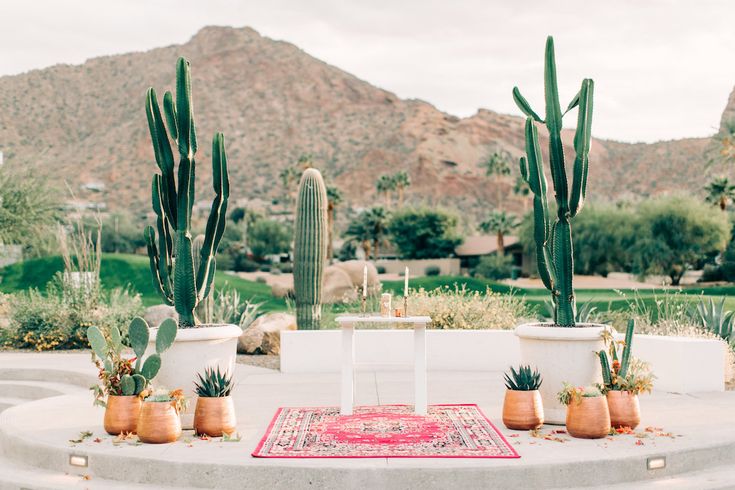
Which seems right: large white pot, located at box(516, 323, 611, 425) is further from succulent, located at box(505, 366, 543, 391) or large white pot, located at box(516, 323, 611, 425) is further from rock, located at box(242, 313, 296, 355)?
rock, located at box(242, 313, 296, 355)

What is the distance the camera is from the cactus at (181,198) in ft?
24.3

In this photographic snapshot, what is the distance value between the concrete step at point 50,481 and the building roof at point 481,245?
57462mm

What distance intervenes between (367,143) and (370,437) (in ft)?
320

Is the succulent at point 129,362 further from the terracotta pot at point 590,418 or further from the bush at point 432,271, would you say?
the bush at point 432,271

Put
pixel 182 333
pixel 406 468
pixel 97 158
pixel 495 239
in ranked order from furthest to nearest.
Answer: pixel 97 158, pixel 495 239, pixel 182 333, pixel 406 468

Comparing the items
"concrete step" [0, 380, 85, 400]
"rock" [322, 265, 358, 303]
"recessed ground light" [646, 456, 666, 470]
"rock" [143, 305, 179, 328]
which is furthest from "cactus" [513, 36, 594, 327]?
"rock" [322, 265, 358, 303]

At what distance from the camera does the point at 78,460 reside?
617cm

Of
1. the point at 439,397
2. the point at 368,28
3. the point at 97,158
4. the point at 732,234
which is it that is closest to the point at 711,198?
the point at 732,234

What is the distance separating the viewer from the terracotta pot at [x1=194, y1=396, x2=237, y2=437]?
22.1 ft

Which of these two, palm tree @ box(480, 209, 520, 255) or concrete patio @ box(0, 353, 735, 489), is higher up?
palm tree @ box(480, 209, 520, 255)

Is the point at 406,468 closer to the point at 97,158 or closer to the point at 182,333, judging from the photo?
the point at 182,333

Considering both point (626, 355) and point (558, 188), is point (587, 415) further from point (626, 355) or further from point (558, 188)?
point (558, 188)

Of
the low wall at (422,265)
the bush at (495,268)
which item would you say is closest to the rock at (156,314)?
the bush at (495,268)

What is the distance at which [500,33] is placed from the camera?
28938mm
